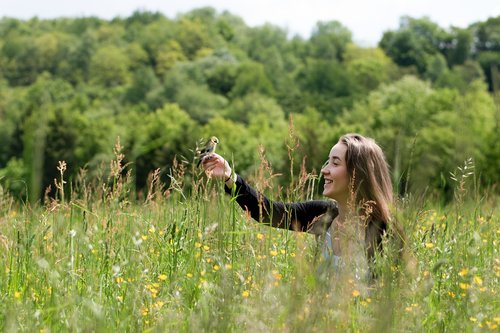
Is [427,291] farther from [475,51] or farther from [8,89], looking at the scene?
[475,51]

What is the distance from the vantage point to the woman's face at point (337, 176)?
4.52m

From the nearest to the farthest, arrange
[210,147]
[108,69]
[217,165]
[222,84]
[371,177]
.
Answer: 1. [210,147]
2. [217,165]
3. [371,177]
4. [222,84]
5. [108,69]

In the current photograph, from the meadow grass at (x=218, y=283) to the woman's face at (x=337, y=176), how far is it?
282 mm

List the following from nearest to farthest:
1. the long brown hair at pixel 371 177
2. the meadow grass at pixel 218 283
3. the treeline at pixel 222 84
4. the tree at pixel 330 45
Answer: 1. the meadow grass at pixel 218 283
2. the long brown hair at pixel 371 177
3. the treeline at pixel 222 84
4. the tree at pixel 330 45

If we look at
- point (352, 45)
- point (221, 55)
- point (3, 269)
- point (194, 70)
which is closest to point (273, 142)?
point (194, 70)

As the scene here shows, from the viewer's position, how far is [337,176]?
4539 mm

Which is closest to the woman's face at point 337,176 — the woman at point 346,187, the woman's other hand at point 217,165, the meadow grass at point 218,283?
the woman at point 346,187

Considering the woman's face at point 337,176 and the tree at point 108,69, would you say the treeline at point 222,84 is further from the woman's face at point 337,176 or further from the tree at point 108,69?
the woman's face at point 337,176

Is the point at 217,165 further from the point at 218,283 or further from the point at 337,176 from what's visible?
the point at 218,283

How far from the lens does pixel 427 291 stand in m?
3.11

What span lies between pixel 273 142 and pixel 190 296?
3361 inches

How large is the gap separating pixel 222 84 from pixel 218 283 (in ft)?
439

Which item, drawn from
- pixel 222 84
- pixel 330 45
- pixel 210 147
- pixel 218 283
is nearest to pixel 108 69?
pixel 222 84

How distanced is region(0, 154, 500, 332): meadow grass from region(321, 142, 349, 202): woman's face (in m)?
0.28
